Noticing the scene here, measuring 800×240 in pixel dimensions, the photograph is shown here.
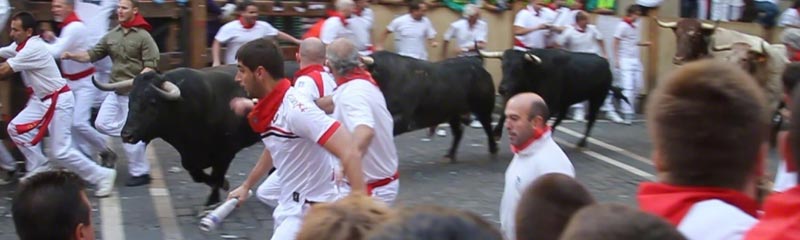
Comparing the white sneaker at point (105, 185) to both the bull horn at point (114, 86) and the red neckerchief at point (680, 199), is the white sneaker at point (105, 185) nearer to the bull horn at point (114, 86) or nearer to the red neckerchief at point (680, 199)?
the bull horn at point (114, 86)

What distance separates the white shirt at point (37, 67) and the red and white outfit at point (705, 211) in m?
7.74

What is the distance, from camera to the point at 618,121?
16094mm

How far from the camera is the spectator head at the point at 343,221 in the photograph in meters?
2.54

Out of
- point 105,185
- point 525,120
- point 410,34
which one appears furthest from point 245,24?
point 525,120

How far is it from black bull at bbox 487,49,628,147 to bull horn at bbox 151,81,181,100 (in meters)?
4.55

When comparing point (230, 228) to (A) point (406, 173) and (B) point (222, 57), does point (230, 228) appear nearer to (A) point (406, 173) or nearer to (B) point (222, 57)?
(A) point (406, 173)

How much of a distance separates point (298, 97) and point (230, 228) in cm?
319

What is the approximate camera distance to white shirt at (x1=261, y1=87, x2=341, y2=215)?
5788 millimetres

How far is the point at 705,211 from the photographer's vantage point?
300 centimetres

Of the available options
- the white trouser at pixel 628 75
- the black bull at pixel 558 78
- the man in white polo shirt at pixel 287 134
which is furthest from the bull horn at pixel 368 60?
the white trouser at pixel 628 75

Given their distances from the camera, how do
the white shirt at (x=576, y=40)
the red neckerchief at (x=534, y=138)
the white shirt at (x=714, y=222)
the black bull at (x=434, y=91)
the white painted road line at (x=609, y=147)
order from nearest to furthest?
the white shirt at (x=714, y=222)
the red neckerchief at (x=534, y=138)
the black bull at (x=434, y=91)
the white painted road line at (x=609, y=147)
the white shirt at (x=576, y=40)

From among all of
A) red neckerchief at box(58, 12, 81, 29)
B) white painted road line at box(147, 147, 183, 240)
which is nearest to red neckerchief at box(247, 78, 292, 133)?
white painted road line at box(147, 147, 183, 240)

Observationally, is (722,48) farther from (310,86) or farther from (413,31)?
(310,86)

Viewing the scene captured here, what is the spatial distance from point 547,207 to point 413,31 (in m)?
12.6
